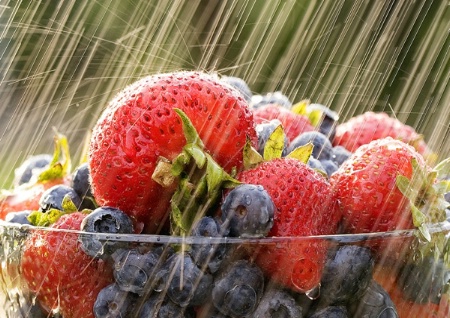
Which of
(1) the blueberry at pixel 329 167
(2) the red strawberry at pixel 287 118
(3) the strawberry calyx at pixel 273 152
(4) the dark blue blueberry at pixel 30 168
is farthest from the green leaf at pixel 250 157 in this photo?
(4) the dark blue blueberry at pixel 30 168

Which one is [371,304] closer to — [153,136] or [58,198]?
[153,136]

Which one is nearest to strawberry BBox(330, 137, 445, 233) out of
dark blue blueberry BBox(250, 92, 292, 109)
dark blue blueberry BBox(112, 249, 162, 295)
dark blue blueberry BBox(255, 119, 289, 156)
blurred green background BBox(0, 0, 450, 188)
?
dark blue blueberry BBox(255, 119, 289, 156)

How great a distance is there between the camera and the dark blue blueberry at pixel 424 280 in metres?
0.69

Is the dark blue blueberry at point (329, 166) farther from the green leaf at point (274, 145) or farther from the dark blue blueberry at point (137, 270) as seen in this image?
the dark blue blueberry at point (137, 270)

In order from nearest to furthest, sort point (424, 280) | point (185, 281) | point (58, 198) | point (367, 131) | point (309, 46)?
point (185, 281) < point (424, 280) < point (58, 198) < point (367, 131) < point (309, 46)

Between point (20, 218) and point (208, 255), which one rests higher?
point (208, 255)

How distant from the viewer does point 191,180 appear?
2.27 ft

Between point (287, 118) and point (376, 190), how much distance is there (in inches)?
11.9

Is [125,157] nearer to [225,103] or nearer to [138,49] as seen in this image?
[225,103]

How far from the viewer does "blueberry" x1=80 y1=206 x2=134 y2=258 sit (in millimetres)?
644

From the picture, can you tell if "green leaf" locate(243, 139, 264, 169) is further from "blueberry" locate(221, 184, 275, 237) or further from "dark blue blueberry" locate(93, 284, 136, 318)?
"dark blue blueberry" locate(93, 284, 136, 318)

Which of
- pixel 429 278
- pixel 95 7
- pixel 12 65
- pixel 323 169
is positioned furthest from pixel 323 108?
pixel 12 65

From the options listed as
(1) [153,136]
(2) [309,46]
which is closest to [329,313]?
(1) [153,136]

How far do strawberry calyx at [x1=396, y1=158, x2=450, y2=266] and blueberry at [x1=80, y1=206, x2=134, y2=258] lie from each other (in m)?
0.28
